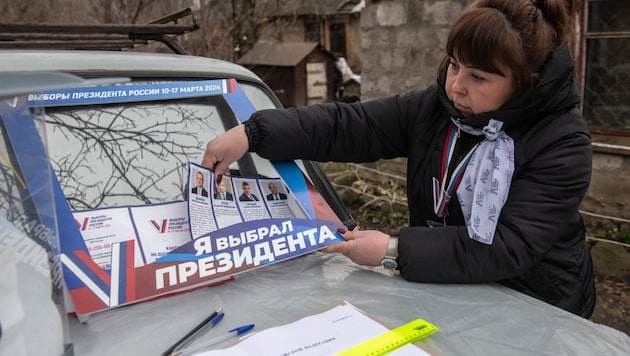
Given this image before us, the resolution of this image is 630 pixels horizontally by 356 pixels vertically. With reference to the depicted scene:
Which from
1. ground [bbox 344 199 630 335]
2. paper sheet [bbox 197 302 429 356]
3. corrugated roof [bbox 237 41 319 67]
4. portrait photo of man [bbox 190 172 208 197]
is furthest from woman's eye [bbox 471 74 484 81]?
corrugated roof [bbox 237 41 319 67]

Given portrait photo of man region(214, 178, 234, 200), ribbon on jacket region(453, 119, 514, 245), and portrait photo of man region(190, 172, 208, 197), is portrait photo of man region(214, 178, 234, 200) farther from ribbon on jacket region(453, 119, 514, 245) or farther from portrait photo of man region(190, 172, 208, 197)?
ribbon on jacket region(453, 119, 514, 245)

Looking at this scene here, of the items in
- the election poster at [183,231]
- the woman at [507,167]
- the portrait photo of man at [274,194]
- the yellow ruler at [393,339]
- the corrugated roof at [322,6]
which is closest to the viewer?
the yellow ruler at [393,339]

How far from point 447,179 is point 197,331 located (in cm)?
82

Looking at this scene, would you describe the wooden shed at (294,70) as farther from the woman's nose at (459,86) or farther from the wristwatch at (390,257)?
the wristwatch at (390,257)

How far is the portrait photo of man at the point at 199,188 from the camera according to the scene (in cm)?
139

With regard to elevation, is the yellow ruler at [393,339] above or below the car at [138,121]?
below

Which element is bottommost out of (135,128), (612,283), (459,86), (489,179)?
(612,283)

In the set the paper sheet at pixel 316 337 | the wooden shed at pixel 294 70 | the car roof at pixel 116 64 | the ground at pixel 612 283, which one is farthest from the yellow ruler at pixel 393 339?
the wooden shed at pixel 294 70

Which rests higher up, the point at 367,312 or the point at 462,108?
the point at 462,108

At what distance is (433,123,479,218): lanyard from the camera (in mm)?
1396

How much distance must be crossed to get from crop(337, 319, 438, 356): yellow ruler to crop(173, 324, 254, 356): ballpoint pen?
0.21 meters

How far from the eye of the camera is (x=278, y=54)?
8.24m

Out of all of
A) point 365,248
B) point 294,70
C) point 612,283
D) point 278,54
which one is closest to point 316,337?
point 365,248

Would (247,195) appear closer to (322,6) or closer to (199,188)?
(199,188)
